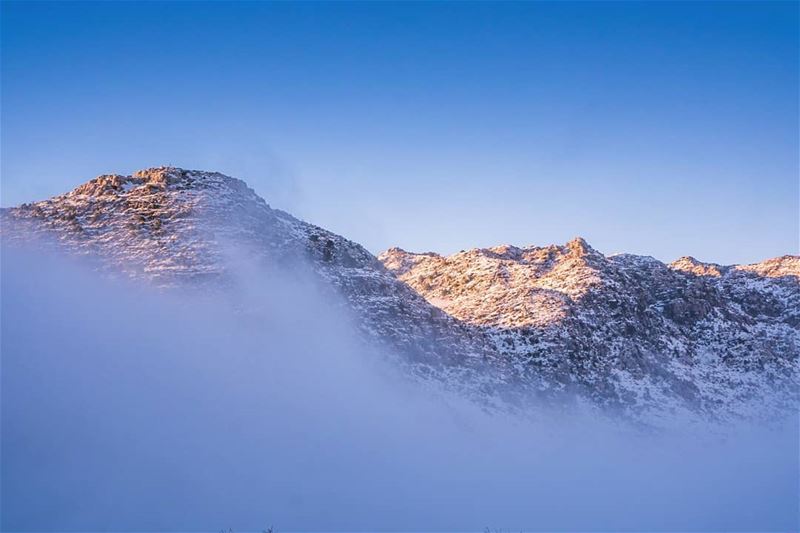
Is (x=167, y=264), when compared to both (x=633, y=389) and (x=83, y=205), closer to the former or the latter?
(x=83, y=205)

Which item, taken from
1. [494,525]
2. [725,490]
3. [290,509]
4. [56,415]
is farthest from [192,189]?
[725,490]

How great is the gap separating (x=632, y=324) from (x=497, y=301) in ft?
68.9

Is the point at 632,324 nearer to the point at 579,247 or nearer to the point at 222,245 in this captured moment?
the point at 579,247

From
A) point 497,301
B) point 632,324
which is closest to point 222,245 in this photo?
point 497,301

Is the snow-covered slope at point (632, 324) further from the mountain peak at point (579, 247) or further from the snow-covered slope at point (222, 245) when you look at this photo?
the snow-covered slope at point (222, 245)

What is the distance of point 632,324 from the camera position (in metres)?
108

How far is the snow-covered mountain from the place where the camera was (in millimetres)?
81812

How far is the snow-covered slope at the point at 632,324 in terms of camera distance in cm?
9675

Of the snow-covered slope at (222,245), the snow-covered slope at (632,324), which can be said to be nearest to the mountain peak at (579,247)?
the snow-covered slope at (632,324)

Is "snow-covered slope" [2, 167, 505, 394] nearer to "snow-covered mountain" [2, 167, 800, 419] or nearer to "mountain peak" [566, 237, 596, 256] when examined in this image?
"snow-covered mountain" [2, 167, 800, 419]

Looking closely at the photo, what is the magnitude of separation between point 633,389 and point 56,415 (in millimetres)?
72503

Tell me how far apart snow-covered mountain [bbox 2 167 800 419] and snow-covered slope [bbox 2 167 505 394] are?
0.64 ft

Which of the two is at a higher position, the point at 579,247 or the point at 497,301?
the point at 579,247

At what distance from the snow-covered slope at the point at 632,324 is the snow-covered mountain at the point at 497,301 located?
0.82 feet
